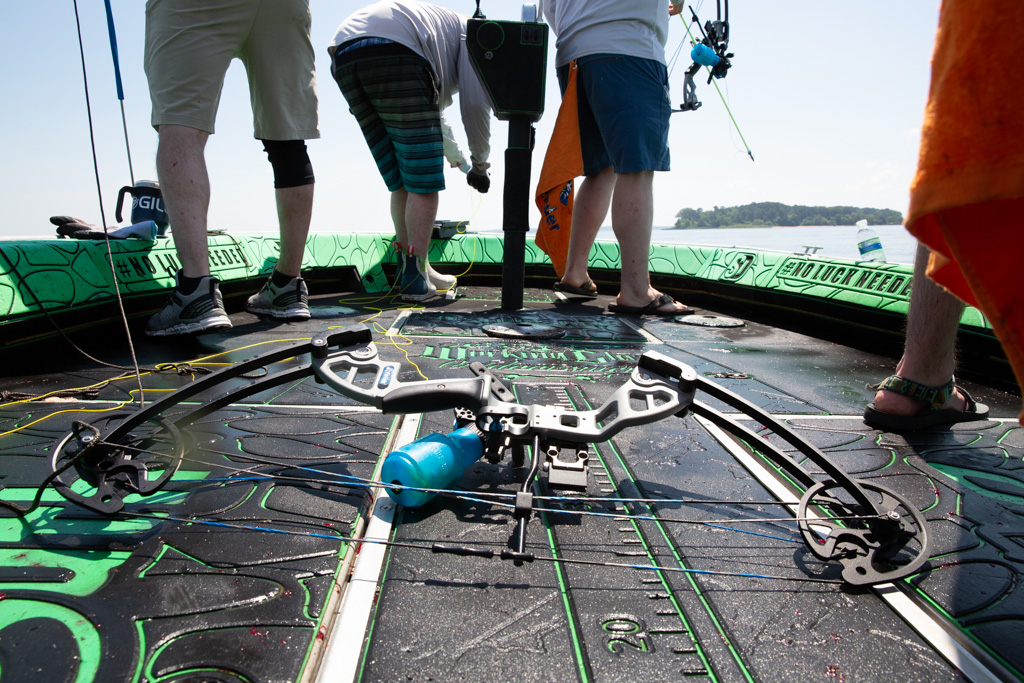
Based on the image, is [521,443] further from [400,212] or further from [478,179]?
[478,179]

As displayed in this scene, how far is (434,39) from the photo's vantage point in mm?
3111

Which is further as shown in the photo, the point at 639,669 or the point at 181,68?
the point at 181,68

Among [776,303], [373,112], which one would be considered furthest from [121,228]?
[776,303]

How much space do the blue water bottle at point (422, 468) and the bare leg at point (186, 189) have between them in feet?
5.18

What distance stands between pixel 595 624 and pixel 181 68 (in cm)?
231

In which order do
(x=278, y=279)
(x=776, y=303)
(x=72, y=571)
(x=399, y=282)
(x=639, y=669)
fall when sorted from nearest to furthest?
(x=639, y=669)
(x=72, y=571)
(x=278, y=279)
(x=776, y=303)
(x=399, y=282)

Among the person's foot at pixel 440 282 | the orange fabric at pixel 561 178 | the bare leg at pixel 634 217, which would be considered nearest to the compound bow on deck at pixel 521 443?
the bare leg at pixel 634 217

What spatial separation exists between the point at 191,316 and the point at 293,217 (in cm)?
69

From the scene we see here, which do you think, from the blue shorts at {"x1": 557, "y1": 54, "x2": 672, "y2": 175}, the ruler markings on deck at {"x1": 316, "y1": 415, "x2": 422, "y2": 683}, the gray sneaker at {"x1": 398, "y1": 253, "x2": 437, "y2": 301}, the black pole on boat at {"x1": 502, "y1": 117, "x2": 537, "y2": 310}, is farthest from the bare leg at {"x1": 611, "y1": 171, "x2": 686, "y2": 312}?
the ruler markings on deck at {"x1": 316, "y1": 415, "x2": 422, "y2": 683}

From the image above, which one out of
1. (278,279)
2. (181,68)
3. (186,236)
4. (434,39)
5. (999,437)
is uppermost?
(434,39)

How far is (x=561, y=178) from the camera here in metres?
3.32

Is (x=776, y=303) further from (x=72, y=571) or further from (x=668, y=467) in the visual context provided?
(x=72, y=571)

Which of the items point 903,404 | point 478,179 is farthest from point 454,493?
point 478,179

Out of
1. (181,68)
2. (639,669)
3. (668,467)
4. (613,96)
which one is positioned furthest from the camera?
(613,96)
